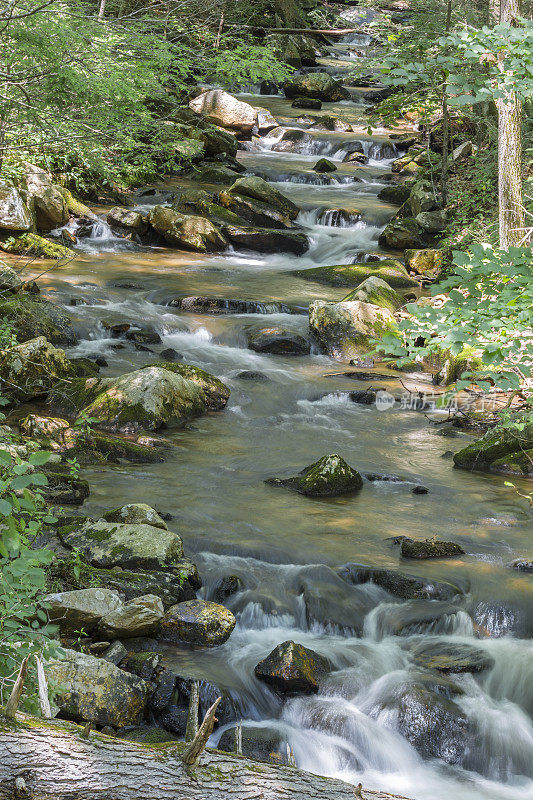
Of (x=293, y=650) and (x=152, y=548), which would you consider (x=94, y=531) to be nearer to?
(x=152, y=548)

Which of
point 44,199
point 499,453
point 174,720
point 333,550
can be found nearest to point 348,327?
point 499,453

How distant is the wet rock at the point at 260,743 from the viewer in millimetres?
4297

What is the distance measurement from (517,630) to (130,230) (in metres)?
12.6

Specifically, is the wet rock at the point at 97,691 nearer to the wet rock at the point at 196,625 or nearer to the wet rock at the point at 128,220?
the wet rock at the point at 196,625

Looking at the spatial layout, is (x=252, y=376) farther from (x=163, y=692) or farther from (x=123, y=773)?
(x=123, y=773)

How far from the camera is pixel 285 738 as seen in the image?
4547 mm

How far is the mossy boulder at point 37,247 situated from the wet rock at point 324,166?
9.04 meters

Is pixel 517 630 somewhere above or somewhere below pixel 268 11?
below

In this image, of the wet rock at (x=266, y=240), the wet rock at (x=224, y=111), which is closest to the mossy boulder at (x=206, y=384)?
the wet rock at (x=266, y=240)

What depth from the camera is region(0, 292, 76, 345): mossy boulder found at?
32.1 ft

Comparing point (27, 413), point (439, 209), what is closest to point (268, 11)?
point (439, 209)

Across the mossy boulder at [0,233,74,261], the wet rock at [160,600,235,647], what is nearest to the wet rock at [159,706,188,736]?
the wet rock at [160,600,235,647]

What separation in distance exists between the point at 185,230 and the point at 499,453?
31.5 ft

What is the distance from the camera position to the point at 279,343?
11938 mm
